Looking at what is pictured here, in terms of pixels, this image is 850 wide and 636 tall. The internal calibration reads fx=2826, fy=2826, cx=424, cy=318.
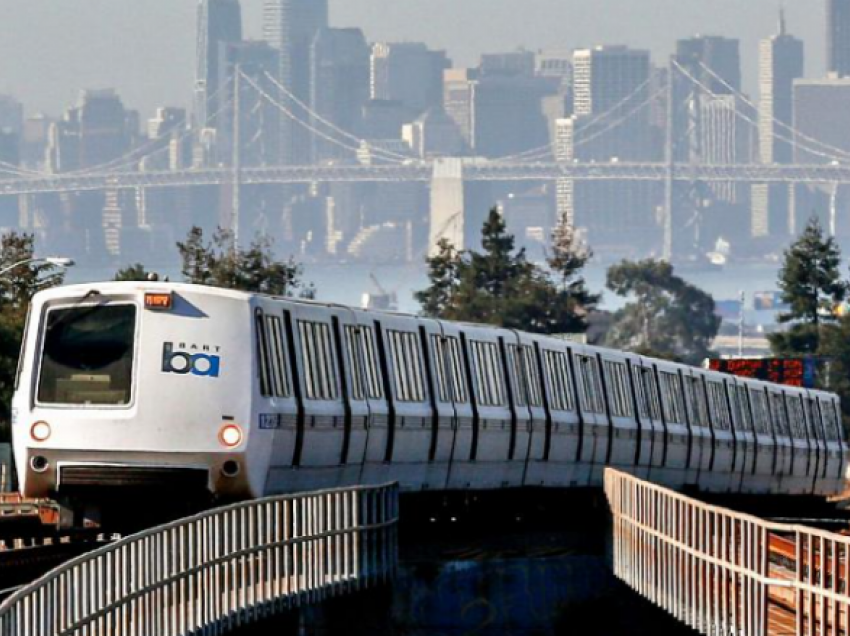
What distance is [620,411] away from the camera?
141ft

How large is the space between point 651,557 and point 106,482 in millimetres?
5635

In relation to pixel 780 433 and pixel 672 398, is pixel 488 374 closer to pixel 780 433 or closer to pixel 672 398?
pixel 672 398

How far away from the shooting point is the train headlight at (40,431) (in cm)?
2809

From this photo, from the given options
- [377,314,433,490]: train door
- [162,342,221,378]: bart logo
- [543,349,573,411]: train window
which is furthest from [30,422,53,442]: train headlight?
[543,349,573,411]: train window

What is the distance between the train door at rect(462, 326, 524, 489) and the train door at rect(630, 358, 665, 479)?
22.8 ft

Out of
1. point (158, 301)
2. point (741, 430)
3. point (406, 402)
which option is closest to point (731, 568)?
point (158, 301)

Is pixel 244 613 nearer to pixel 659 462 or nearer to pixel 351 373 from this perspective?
pixel 351 373

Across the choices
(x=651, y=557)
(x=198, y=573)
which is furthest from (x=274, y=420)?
(x=198, y=573)

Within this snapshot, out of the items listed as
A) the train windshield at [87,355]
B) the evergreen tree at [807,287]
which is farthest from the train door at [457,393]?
the evergreen tree at [807,287]

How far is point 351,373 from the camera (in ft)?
103

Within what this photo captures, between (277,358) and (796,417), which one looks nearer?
(277,358)

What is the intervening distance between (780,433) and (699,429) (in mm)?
10327

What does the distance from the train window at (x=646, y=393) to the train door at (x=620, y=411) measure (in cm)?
49

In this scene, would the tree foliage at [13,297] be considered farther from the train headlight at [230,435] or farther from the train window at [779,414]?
the train headlight at [230,435]
